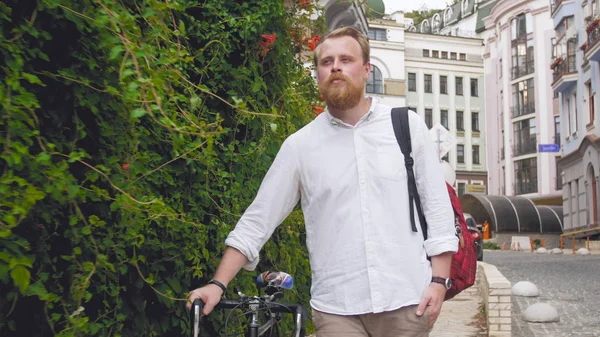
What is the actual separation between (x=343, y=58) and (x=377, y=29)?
74.5 meters

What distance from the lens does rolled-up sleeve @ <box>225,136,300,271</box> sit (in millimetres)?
3754

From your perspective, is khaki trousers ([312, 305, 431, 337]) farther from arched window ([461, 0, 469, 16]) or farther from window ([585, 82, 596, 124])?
arched window ([461, 0, 469, 16])

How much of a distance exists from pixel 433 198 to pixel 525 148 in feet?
226

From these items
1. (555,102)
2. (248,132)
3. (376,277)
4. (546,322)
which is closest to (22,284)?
(376,277)

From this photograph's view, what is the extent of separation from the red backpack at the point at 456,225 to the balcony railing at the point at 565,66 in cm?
4781

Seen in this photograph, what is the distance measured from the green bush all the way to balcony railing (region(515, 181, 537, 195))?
65.9 meters

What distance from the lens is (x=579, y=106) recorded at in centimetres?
4844

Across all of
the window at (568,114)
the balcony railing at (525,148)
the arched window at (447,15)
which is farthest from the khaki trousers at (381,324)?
the arched window at (447,15)

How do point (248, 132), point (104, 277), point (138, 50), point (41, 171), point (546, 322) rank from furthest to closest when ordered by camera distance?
point (546, 322) → point (248, 132) → point (104, 277) → point (138, 50) → point (41, 171)

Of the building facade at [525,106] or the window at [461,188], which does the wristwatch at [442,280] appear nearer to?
the building facade at [525,106]

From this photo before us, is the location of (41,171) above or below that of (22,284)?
above

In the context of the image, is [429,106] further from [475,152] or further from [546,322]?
[546,322]

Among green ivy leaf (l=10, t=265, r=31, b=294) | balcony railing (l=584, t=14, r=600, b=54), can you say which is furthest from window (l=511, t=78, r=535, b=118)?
green ivy leaf (l=10, t=265, r=31, b=294)

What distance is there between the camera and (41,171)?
2.96 meters
